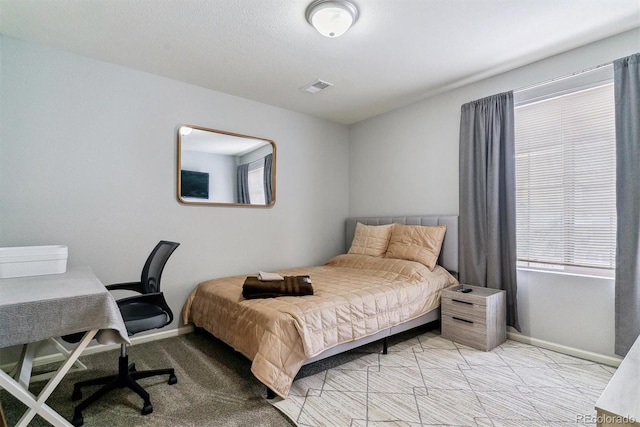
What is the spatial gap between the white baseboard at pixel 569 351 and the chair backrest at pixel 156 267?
124 inches

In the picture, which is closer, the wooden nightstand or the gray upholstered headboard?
the wooden nightstand

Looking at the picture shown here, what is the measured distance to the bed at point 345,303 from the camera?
2.05 metres

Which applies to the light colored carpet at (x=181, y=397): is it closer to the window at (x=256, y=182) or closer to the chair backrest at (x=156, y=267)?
the chair backrest at (x=156, y=267)

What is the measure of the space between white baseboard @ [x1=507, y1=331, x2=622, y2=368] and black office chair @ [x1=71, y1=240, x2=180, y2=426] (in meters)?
3.01

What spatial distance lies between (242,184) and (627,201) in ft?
11.5

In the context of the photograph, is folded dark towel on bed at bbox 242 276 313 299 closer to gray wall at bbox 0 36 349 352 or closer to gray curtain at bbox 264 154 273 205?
gray wall at bbox 0 36 349 352

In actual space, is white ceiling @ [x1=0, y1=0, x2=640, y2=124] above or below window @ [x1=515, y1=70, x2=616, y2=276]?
above

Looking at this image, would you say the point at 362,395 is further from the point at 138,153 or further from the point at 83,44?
the point at 83,44

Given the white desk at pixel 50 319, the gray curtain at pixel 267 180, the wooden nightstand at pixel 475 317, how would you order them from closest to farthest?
1. the white desk at pixel 50 319
2. the wooden nightstand at pixel 475 317
3. the gray curtain at pixel 267 180

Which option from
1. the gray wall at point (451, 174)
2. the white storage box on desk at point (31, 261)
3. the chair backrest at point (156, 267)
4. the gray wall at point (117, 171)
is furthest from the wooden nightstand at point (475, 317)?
the white storage box on desk at point (31, 261)

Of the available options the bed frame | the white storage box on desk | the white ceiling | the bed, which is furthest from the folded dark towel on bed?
the white ceiling

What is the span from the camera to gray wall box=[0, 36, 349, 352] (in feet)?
8.16

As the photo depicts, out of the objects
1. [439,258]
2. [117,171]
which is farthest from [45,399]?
[439,258]

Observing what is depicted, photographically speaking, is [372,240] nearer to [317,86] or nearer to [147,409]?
[317,86]
